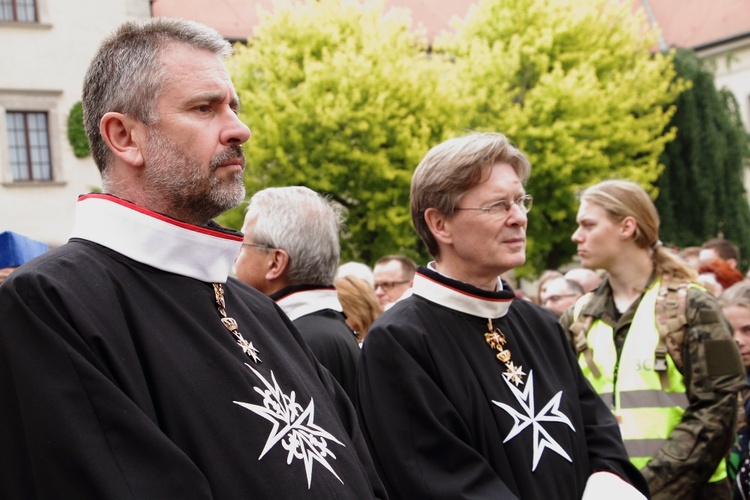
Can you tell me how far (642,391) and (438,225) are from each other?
68.4 inches

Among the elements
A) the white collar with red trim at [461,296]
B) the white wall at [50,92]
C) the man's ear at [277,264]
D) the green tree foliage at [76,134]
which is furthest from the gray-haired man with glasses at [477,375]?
the green tree foliage at [76,134]

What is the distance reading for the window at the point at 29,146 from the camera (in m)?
25.4

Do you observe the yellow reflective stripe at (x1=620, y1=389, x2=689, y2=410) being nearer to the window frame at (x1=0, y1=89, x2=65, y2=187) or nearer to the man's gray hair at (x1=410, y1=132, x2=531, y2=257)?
the man's gray hair at (x1=410, y1=132, x2=531, y2=257)

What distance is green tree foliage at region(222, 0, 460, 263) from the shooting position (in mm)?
23281

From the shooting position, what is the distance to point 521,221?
363cm

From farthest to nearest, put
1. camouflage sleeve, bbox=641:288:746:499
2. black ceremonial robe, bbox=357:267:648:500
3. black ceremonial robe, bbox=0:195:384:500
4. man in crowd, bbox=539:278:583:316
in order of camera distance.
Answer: man in crowd, bbox=539:278:583:316
camouflage sleeve, bbox=641:288:746:499
black ceremonial robe, bbox=357:267:648:500
black ceremonial robe, bbox=0:195:384:500

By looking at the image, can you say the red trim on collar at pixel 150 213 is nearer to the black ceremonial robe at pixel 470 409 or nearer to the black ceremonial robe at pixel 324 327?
the black ceremonial robe at pixel 470 409

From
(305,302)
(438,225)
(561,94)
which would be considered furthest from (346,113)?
(438,225)

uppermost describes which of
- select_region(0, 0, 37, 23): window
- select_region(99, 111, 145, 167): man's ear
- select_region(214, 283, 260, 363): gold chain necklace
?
select_region(0, 0, 37, 23): window

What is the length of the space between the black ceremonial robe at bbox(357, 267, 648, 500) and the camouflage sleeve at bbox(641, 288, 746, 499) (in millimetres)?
1066

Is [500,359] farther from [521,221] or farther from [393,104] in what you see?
[393,104]

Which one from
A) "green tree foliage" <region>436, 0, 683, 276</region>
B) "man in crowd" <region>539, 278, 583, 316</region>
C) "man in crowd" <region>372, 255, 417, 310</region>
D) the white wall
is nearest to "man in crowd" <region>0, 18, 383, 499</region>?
"man in crowd" <region>372, 255, 417, 310</region>

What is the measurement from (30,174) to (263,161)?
21.6 feet

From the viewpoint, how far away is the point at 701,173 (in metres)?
30.0
